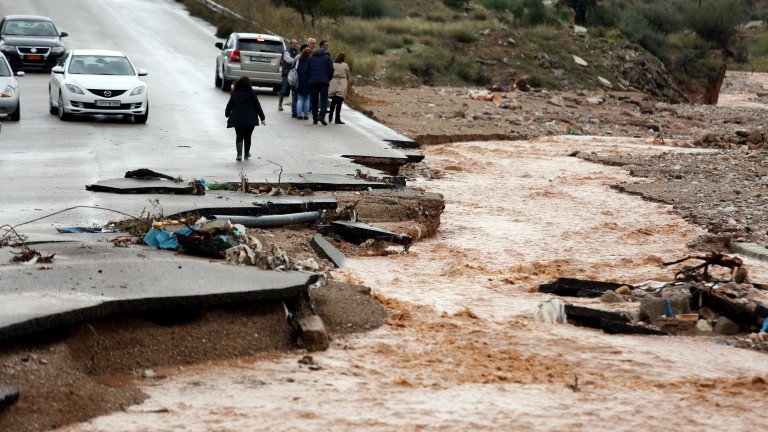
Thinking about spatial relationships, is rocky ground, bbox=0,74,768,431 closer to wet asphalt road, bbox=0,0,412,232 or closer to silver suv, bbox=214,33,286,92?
wet asphalt road, bbox=0,0,412,232

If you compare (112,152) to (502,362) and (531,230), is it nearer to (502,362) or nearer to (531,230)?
(531,230)

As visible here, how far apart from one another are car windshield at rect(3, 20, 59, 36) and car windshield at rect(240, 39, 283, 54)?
825 cm

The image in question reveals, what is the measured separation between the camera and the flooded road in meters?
6.81

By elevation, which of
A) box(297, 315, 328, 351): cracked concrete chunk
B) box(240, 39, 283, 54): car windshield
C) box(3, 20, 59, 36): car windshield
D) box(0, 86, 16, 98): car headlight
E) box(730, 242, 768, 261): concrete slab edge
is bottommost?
box(3, 20, 59, 36): car windshield

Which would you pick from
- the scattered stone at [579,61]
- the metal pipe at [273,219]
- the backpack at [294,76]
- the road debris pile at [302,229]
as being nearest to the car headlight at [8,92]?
the backpack at [294,76]

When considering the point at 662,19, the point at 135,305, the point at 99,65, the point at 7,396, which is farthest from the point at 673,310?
the point at 662,19

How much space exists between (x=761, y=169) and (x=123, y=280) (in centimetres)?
1784

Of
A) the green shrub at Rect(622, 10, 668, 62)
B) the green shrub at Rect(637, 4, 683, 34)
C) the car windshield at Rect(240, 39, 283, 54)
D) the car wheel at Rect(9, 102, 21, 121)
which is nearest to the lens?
the car wheel at Rect(9, 102, 21, 121)

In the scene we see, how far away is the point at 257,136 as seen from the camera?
22.5 metres

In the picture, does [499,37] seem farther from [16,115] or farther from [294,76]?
[16,115]

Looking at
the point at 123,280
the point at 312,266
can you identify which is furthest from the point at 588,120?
the point at 123,280

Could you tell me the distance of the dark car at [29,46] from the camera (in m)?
33.2

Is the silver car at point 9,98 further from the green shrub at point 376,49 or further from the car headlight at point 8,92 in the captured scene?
the green shrub at point 376,49

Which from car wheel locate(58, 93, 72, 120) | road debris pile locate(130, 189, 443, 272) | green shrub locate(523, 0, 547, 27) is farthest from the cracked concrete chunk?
green shrub locate(523, 0, 547, 27)
